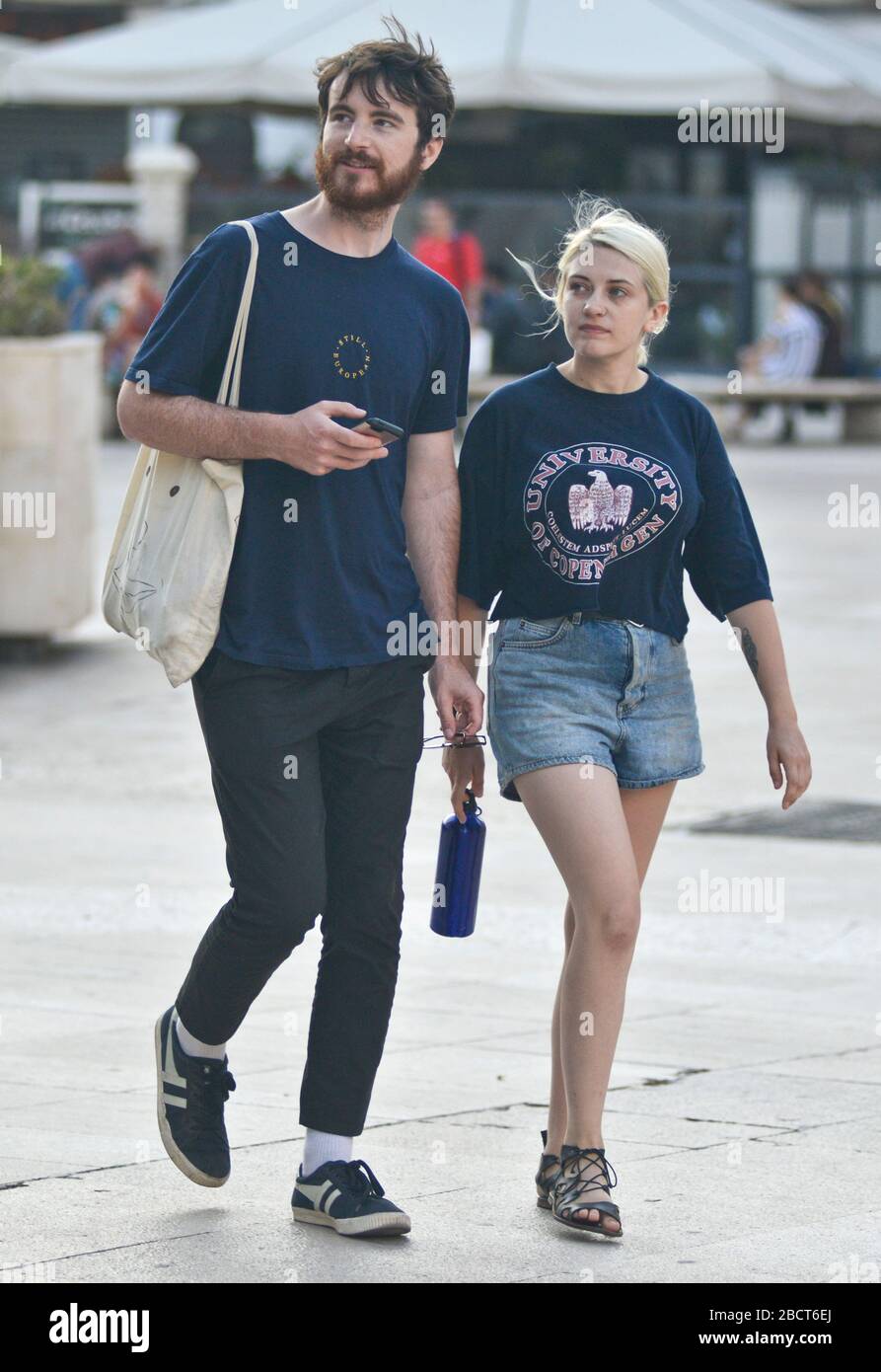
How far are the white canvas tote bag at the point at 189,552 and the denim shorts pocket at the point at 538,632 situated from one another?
59 centimetres

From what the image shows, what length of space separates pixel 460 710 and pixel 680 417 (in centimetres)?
69

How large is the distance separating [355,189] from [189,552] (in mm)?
685

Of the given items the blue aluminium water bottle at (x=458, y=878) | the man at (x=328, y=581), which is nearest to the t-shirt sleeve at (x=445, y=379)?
the man at (x=328, y=581)

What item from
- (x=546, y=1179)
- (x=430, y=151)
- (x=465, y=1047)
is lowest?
(x=465, y=1047)

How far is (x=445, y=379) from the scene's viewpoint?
4449 millimetres

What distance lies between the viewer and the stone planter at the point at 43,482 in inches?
456

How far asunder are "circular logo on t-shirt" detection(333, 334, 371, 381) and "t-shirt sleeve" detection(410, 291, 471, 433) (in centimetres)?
18

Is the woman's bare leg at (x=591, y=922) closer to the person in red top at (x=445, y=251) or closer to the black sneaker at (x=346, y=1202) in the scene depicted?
the black sneaker at (x=346, y=1202)

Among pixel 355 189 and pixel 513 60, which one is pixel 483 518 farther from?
pixel 513 60

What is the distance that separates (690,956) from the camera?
683 cm

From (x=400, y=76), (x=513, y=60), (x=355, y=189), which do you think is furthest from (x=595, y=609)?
(x=513, y=60)
